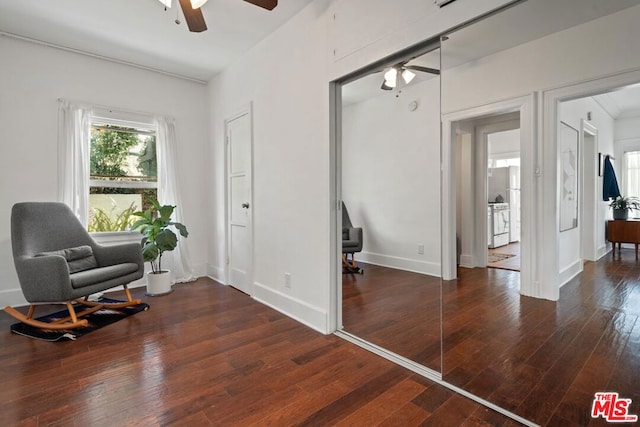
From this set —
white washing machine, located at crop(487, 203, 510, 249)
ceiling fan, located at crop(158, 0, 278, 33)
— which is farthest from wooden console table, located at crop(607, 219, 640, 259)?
ceiling fan, located at crop(158, 0, 278, 33)

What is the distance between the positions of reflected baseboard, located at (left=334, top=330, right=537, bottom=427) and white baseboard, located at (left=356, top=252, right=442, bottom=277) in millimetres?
605

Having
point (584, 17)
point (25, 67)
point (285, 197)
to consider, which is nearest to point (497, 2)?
point (584, 17)

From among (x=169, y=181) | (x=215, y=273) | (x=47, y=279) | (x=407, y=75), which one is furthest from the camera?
(x=215, y=273)

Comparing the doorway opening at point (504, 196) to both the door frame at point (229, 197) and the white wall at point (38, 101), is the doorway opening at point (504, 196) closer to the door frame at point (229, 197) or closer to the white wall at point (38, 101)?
the door frame at point (229, 197)

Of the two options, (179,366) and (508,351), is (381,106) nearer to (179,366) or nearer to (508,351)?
(508,351)

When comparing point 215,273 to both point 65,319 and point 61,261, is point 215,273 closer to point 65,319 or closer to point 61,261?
point 65,319

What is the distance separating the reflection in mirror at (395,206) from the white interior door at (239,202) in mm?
1269

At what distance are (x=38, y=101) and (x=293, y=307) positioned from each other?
132 inches

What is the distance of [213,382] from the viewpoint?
1.85m

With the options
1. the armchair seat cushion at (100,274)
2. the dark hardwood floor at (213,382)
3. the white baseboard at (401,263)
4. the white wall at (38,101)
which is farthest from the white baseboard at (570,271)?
the white wall at (38,101)

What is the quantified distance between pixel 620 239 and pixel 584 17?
1.08m

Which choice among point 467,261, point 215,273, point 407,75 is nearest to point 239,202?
point 215,273

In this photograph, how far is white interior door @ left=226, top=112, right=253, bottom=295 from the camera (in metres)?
3.52

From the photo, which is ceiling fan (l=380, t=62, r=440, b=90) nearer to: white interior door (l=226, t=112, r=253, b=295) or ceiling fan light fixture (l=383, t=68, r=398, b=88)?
ceiling fan light fixture (l=383, t=68, r=398, b=88)
